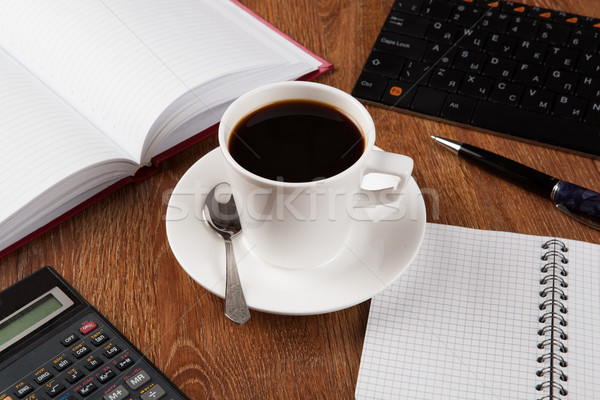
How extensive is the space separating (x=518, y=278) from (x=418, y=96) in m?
0.30

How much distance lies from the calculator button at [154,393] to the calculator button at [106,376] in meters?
0.04

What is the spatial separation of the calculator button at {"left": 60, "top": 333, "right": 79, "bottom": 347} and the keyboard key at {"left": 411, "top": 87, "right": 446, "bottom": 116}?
52 cm

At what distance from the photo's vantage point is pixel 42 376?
57 cm

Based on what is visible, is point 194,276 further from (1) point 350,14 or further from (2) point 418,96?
(1) point 350,14

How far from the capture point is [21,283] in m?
0.64

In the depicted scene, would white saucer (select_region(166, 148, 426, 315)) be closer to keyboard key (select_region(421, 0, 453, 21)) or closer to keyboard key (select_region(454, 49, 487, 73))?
keyboard key (select_region(454, 49, 487, 73))

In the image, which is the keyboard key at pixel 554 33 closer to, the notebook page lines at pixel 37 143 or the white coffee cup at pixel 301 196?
the white coffee cup at pixel 301 196

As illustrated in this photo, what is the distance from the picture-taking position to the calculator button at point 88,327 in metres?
0.60

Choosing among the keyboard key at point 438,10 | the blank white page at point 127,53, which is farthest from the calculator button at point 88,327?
the keyboard key at point 438,10

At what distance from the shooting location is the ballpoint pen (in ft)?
2.34

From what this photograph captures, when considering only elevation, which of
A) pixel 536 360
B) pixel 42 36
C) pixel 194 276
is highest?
pixel 42 36

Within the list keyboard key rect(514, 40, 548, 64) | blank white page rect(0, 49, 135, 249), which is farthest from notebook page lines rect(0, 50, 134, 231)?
keyboard key rect(514, 40, 548, 64)

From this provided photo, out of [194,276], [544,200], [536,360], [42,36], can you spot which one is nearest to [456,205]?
[544,200]

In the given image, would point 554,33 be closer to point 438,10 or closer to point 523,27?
point 523,27
